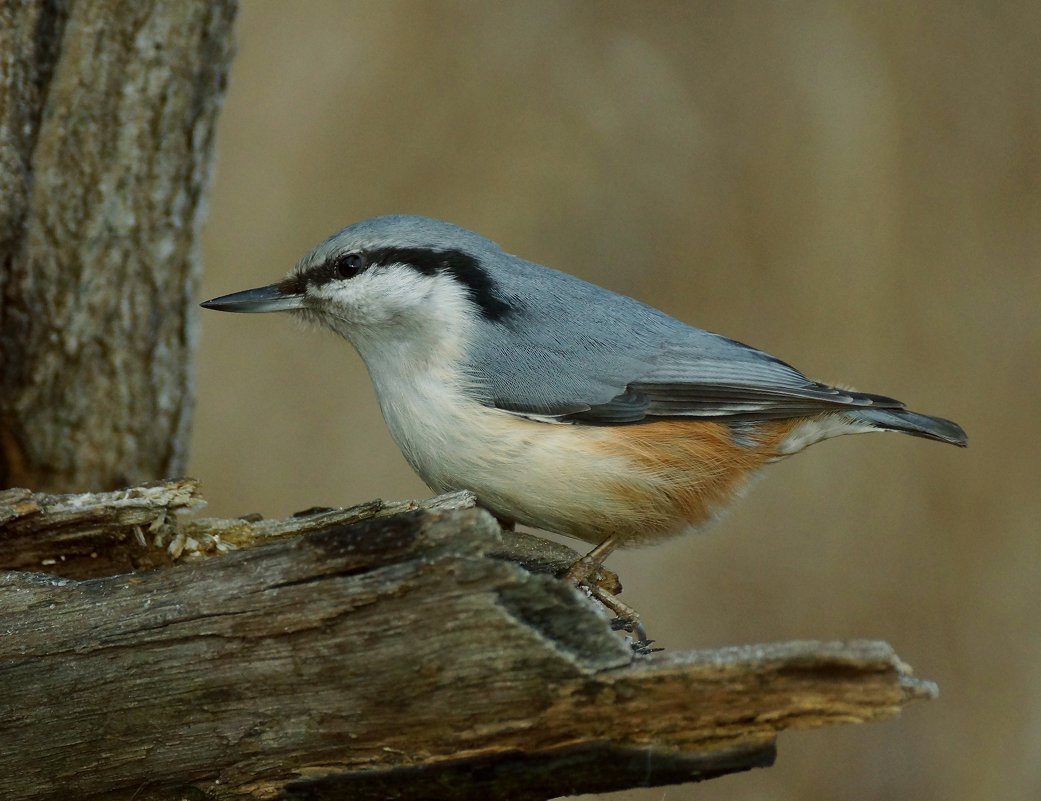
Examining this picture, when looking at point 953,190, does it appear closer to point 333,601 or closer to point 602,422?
point 602,422

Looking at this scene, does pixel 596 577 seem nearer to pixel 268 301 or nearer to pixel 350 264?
pixel 350 264

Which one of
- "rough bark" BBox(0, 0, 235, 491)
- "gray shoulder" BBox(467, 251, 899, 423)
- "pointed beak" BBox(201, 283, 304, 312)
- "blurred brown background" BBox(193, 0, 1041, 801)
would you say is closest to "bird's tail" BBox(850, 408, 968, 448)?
"gray shoulder" BBox(467, 251, 899, 423)

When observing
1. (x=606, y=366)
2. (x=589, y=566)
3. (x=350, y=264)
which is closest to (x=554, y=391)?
(x=606, y=366)

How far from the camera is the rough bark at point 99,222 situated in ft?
11.0

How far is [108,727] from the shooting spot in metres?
2.29

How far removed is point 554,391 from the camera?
9.91 feet

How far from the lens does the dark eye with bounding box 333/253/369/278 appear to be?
323cm

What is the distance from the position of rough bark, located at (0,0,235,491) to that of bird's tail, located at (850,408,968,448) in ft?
7.60

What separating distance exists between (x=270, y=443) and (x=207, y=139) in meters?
1.92

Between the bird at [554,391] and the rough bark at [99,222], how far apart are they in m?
0.53

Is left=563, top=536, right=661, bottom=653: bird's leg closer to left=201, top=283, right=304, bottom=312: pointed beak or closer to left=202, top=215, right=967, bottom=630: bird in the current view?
left=202, top=215, right=967, bottom=630: bird

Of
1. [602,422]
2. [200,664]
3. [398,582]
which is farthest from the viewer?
[602,422]

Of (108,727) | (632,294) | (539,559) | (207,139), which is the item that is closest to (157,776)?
(108,727)

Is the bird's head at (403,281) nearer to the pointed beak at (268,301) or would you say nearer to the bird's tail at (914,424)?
the pointed beak at (268,301)
